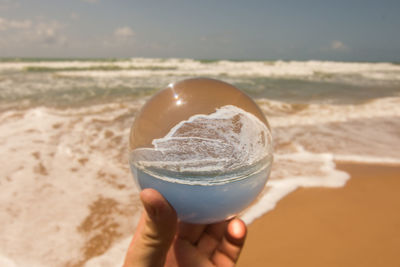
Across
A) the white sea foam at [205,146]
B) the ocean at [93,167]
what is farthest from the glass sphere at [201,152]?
the ocean at [93,167]

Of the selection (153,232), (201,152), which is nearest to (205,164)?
(201,152)

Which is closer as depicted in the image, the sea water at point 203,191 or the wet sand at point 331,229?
the sea water at point 203,191

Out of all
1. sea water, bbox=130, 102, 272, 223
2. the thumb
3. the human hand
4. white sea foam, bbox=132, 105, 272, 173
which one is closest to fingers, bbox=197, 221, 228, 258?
the human hand

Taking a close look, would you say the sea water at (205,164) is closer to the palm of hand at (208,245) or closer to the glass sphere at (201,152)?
the glass sphere at (201,152)

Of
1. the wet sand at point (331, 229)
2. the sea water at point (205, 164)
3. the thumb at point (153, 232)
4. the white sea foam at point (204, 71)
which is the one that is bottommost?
the white sea foam at point (204, 71)

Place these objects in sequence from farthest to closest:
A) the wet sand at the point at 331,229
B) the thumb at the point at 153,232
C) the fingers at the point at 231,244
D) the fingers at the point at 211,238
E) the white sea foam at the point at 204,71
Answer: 1. the white sea foam at the point at 204,71
2. the wet sand at the point at 331,229
3. the fingers at the point at 211,238
4. the fingers at the point at 231,244
5. the thumb at the point at 153,232

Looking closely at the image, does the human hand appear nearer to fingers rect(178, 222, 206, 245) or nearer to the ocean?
fingers rect(178, 222, 206, 245)

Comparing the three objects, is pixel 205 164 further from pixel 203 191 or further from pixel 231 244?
pixel 231 244

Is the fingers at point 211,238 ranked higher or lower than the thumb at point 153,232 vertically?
lower
